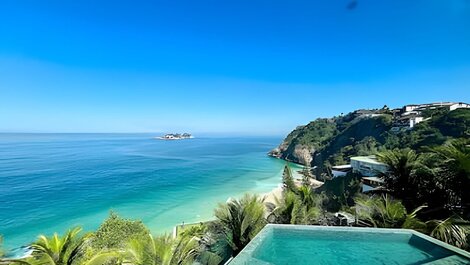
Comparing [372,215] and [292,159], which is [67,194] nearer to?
[372,215]

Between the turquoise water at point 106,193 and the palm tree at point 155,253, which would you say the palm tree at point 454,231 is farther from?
the turquoise water at point 106,193

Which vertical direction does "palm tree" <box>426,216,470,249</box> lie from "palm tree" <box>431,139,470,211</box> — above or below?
below

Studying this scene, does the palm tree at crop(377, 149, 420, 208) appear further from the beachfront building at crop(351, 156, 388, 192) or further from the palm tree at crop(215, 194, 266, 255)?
the beachfront building at crop(351, 156, 388, 192)

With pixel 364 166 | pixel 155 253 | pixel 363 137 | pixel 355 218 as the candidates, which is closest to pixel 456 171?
pixel 355 218

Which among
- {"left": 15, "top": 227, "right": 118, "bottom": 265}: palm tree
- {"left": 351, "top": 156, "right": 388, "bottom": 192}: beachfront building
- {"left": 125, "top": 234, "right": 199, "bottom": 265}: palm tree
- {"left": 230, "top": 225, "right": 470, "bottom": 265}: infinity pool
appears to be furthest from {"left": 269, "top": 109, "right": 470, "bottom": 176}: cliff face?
{"left": 15, "top": 227, "right": 118, "bottom": 265}: palm tree

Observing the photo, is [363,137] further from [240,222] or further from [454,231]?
[240,222]

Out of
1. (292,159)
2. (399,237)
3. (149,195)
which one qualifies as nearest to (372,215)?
(399,237)
